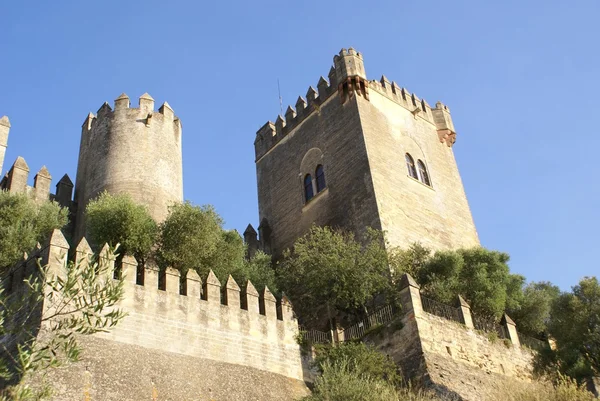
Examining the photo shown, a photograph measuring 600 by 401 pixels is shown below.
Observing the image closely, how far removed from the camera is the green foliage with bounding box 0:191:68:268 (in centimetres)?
1806

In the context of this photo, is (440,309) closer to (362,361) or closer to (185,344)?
(362,361)

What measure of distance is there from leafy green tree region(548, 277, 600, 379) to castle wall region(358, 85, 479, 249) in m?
4.64

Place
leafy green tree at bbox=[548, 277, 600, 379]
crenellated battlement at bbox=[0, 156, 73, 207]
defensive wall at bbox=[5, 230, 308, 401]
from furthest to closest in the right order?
crenellated battlement at bbox=[0, 156, 73, 207] < leafy green tree at bbox=[548, 277, 600, 379] < defensive wall at bbox=[5, 230, 308, 401]

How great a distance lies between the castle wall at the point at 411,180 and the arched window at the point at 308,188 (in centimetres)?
305

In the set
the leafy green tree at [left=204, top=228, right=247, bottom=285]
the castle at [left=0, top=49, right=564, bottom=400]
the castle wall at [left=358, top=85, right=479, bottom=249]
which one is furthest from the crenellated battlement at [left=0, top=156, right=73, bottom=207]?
the castle wall at [left=358, top=85, right=479, bottom=249]

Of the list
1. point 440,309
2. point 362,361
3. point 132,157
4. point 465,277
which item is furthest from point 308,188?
point 362,361

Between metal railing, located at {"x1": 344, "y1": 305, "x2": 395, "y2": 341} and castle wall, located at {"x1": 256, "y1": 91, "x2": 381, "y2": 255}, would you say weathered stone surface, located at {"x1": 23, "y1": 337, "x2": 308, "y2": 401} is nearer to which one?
metal railing, located at {"x1": 344, "y1": 305, "x2": 395, "y2": 341}

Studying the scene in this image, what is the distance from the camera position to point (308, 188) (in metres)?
26.9

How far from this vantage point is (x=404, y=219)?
23547 mm

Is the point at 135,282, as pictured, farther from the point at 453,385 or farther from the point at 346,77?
the point at 346,77

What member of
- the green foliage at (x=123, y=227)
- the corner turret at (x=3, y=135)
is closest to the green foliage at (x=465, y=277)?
the green foliage at (x=123, y=227)

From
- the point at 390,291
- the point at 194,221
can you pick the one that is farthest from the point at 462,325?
the point at 194,221

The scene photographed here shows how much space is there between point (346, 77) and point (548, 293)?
10204mm

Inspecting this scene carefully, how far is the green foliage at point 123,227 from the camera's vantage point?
18984mm
